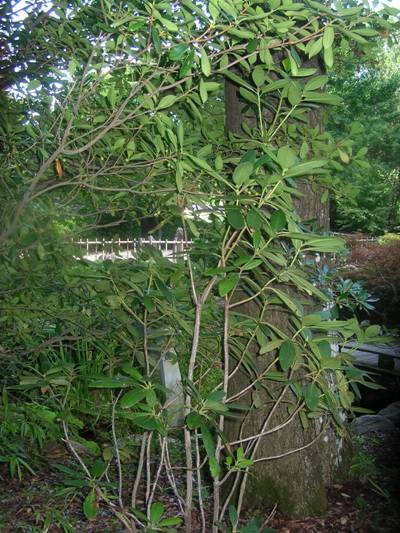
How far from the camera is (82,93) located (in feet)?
6.71

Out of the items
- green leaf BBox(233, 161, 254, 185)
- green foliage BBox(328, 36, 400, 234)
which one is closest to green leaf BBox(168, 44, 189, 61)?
green leaf BBox(233, 161, 254, 185)

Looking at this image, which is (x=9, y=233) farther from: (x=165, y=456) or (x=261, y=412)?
(x=261, y=412)

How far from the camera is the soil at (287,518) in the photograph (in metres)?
3.06

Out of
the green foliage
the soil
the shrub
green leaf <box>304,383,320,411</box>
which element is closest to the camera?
green leaf <box>304,383,320,411</box>

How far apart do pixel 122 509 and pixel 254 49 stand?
5.16ft

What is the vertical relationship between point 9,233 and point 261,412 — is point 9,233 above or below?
above

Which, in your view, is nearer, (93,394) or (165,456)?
(165,456)

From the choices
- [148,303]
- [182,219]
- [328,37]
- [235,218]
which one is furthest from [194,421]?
[328,37]

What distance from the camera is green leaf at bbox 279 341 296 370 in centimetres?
168

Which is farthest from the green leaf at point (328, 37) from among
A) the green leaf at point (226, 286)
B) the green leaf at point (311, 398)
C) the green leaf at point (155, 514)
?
the green leaf at point (155, 514)

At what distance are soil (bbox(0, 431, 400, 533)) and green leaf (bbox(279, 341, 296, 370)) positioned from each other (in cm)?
146

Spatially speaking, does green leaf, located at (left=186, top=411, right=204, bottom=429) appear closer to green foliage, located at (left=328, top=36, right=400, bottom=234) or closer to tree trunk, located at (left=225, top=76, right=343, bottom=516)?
tree trunk, located at (left=225, top=76, right=343, bottom=516)

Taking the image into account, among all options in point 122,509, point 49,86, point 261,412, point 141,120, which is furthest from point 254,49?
point 261,412

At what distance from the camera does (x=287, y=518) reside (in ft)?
10.4
